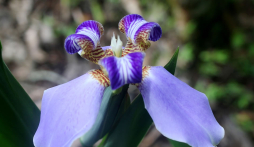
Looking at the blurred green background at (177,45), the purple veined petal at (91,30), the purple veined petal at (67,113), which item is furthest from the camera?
the blurred green background at (177,45)

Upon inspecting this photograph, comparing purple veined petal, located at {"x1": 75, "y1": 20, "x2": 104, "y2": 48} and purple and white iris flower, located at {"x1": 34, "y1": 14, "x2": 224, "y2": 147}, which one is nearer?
purple and white iris flower, located at {"x1": 34, "y1": 14, "x2": 224, "y2": 147}

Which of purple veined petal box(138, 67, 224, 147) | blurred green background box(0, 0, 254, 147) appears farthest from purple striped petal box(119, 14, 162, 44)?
blurred green background box(0, 0, 254, 147)

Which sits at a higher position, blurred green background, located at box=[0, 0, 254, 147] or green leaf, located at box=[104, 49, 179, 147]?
green leaf, located at box=[104, 49, 179, 147]

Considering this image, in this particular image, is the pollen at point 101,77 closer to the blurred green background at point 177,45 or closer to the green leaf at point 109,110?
the green leaf at point 109,110

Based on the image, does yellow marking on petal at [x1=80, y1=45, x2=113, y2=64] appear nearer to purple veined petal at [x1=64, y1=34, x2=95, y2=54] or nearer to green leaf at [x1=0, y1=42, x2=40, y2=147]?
purple veined petal at [x1=64, y1=34, x2=95, y2=54]

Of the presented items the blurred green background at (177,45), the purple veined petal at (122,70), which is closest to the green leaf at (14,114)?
A: the purple veined petal at (122,70)

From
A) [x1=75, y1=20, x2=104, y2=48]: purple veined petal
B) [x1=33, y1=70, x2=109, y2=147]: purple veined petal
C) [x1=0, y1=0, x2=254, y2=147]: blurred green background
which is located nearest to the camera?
[x1=33, y1=70, x2=109, y2=147]: purple veined petal

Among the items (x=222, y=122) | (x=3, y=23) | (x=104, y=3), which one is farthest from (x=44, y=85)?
(x=222, y=122)

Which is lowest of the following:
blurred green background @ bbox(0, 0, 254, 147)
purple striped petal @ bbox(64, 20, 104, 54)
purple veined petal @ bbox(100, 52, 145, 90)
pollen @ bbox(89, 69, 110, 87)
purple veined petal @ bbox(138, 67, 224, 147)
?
blurred green background @ bbox(0, 0, 254, 147)
